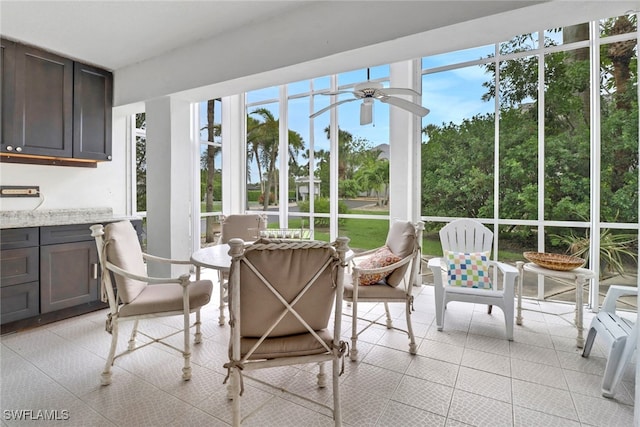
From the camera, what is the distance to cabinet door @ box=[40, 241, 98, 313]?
2.86 meters

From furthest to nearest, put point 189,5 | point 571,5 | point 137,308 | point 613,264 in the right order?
point 613,264
point 189,5
point 137,308
point 571,5

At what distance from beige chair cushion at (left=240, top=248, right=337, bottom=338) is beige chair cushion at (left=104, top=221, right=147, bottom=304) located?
3.27ft

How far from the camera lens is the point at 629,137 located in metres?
3.21

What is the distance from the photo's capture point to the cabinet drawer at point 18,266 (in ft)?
8.63

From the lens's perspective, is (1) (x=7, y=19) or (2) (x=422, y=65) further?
(2) (x=422, y=65)

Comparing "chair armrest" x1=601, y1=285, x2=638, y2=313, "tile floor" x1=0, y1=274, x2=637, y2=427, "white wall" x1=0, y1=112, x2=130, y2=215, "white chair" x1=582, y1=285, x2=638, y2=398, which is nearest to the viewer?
"tile floor" x1=0, y1=274, x2=637, y2=427

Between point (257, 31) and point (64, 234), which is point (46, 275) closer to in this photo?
point (64, 234)

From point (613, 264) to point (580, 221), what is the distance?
0.54m

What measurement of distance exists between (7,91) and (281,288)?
3.31 meters

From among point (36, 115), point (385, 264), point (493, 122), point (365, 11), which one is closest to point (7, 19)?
point (36, 115)

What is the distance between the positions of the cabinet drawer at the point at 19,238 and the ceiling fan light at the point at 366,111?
3067 millimetres

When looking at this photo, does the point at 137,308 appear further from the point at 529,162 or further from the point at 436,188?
the point at 529,162

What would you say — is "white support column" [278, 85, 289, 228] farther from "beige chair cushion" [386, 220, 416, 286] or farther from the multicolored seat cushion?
the multicolored seat cushion

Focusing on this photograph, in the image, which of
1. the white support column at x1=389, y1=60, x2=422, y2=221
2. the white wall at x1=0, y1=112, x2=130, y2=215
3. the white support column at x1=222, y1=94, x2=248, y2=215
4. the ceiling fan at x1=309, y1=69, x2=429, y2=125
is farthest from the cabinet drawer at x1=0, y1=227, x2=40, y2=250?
the white support column at x1=389, y1=60, x2=422, y2=221
